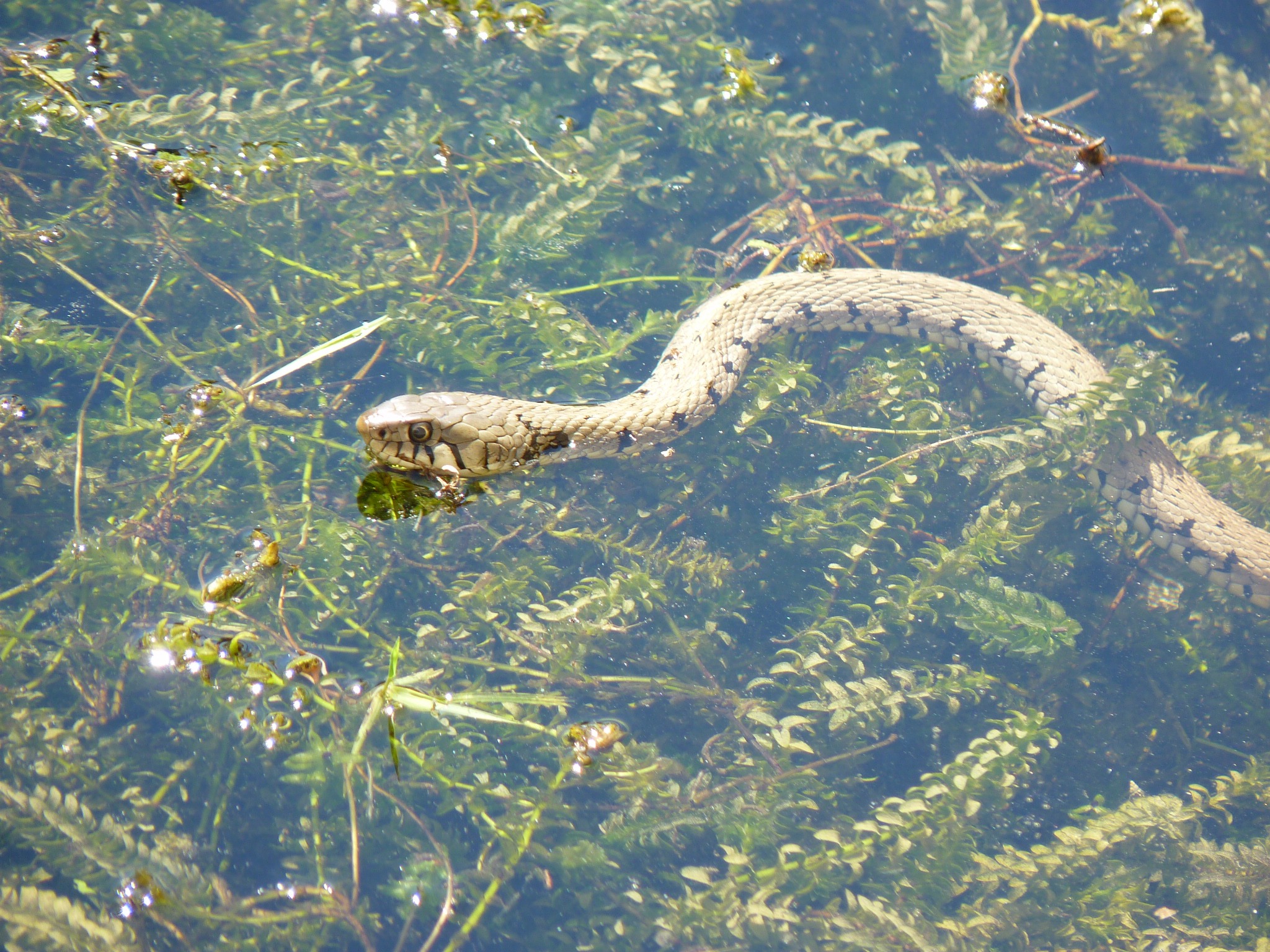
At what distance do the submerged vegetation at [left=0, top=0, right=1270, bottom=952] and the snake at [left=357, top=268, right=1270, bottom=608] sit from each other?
0.38 ft

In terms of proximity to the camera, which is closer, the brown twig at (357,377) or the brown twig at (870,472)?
the brown twig at (357,377)

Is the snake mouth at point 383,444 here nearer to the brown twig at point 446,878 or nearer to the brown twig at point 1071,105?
the brown twig at point 446,878

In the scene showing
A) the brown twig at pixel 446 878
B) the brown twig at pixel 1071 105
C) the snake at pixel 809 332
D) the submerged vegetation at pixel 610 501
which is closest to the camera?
the brown twig at pixel 446 878

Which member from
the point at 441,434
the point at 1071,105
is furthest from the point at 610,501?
the point at 1071,105

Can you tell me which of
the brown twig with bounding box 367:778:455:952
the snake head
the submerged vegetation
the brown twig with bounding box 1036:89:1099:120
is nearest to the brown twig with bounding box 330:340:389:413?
the submerged vegetation

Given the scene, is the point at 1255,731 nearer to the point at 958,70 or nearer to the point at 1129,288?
the point at 1129,288

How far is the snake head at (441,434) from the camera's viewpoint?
274cm

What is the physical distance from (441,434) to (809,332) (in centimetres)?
184

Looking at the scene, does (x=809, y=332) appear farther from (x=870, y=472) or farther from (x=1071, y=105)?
(x=1071, y=105)

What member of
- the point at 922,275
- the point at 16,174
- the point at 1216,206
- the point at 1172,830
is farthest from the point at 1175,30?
the point at 16,174

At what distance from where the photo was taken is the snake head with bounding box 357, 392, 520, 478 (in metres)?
2.74

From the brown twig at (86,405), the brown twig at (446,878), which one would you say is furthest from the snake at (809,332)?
the brown twig at (446,878)

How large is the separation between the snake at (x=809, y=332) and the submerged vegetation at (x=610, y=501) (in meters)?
0.12

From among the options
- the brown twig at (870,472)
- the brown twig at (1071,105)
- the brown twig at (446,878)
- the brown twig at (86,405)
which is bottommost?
the brown twig at (446,878)
